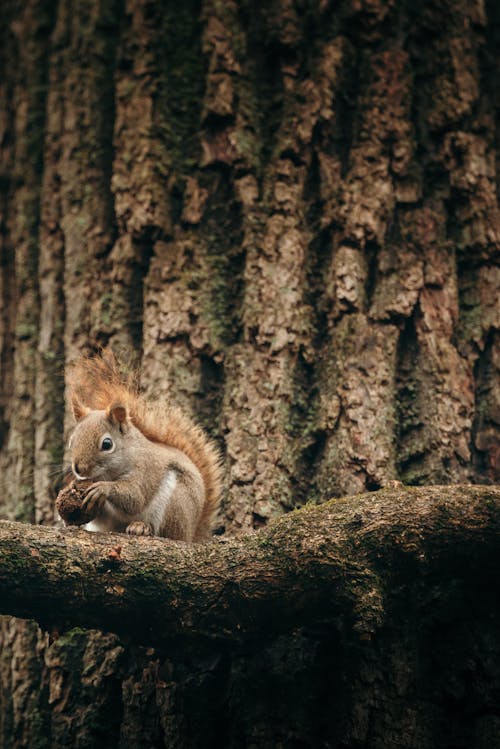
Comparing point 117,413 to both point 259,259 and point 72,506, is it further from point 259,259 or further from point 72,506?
point 259,259

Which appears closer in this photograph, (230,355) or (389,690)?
(389,690)

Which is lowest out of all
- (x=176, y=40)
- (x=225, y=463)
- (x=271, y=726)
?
(x=271, y=726)

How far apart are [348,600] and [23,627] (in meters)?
1.27

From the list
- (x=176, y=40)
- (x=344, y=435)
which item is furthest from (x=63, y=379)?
(x=176, y=40)

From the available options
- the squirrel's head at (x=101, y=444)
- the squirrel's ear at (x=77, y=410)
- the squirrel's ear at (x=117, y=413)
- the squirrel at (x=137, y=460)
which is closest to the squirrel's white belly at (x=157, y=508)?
the squirrel at (x=137, y=460)

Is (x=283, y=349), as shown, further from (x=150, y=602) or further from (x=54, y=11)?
(x=54, y=11)

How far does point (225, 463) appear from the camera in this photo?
267 centimetres

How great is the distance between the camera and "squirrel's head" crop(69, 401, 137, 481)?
2621mm

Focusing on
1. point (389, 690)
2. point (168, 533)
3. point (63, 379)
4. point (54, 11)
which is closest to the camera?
point (389, 690)

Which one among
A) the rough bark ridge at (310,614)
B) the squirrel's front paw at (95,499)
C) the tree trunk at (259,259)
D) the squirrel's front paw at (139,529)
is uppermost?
the tree trunk at (259,259)

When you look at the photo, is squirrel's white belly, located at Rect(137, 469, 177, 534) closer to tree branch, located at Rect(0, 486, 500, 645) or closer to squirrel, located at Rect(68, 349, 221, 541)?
squirrel, located at Rect(68, 349, 221, 541)

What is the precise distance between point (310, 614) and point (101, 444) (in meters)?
0.91

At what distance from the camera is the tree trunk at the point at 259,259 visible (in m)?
2.63

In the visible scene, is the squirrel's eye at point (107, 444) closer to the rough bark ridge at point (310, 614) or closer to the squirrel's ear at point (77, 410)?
the squirrel's ear at point (77, 410)
